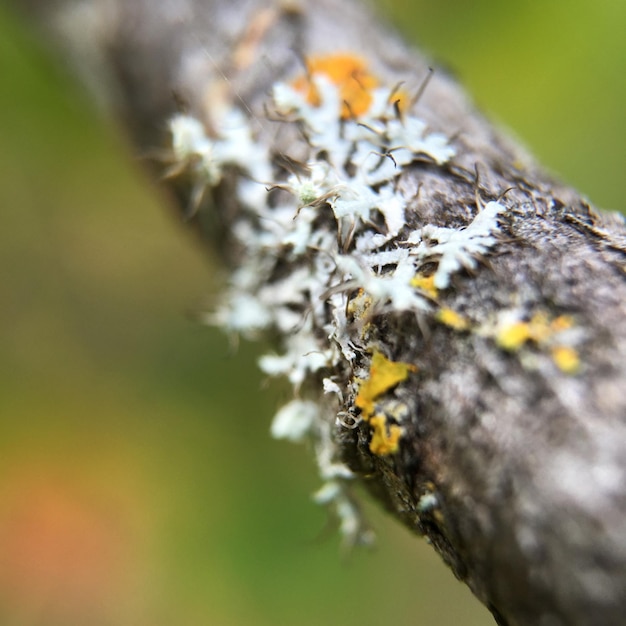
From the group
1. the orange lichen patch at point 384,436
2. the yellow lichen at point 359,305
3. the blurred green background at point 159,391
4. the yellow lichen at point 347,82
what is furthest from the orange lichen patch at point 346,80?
the blurred green background at point 159,391

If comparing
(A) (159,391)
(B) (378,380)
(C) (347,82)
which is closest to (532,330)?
(B) (378,380)

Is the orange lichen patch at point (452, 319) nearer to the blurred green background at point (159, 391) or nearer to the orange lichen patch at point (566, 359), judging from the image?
the orange lichen patch at point (566, 359)

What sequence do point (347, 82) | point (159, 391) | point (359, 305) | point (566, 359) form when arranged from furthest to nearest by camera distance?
point (159, 391) < point (347, 82) < point (359, 305) < point (566, 359)

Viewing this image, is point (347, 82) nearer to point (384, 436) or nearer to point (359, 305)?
point (359, 305)

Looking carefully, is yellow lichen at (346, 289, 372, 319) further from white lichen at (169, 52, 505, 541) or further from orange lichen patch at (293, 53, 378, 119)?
orange lichen patch at (293, 53, 378, 119)

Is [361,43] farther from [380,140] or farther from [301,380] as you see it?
[301,380]

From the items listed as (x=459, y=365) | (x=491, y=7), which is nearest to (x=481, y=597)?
(x=459, y=365)

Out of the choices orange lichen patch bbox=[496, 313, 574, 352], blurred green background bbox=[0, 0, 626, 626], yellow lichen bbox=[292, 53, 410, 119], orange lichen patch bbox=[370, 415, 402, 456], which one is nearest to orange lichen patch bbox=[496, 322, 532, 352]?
orange lichen patch bbox=[496, 313, 574, 352]
